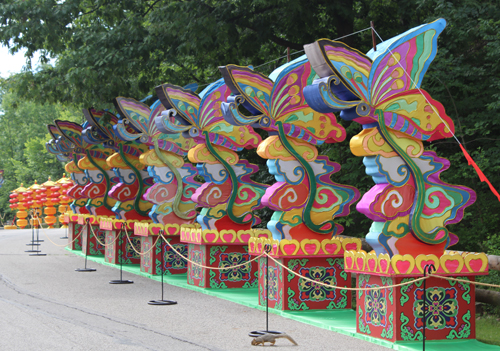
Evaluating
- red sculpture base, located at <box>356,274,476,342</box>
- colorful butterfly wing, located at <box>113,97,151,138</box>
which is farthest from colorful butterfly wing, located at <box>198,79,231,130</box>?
red sculpture base, located at <box>356,274,476,342</box>

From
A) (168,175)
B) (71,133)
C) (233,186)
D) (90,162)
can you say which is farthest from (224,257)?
(71,133)

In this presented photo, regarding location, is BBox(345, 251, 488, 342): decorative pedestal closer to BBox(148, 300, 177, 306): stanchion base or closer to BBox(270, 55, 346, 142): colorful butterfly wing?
BBox(270, 55, 346, 142): colorful butterfly wing

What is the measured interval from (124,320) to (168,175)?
18.4 ft

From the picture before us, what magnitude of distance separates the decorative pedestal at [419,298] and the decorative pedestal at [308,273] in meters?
1.87

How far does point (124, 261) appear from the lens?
1689 centimetres

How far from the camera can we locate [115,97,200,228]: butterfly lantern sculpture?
46.9ft

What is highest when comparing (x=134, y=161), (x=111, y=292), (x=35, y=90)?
(x=35, y=90)

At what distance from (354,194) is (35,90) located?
1063 cm

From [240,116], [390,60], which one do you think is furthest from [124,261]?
A: [390,60]

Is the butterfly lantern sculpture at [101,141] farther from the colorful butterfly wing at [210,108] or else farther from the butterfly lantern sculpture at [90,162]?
the colorful butterfly wing at [210,108]

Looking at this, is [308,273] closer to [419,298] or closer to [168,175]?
[419,298]

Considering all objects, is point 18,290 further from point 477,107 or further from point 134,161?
point 477,107

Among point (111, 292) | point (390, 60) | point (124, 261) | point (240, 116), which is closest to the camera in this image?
point (390, 60)

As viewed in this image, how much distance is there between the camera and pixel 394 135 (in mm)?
7934
